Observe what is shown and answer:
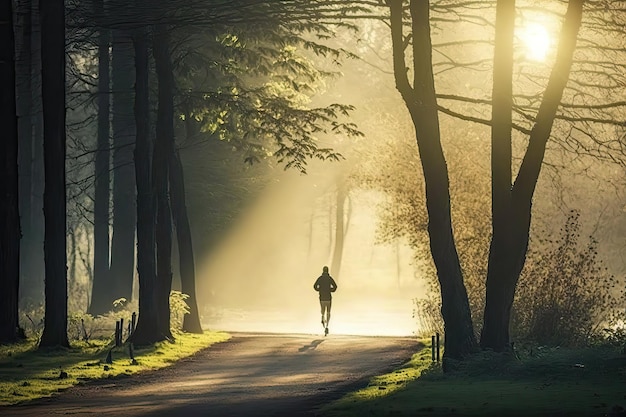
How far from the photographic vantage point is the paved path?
18.6 meters

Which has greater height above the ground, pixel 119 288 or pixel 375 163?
pixel 375 163

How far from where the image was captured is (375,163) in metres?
37.7

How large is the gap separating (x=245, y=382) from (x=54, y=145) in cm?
917

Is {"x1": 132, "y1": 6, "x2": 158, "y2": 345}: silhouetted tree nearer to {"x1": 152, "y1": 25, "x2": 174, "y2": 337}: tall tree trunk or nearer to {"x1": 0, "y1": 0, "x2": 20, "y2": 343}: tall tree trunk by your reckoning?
{"x1": 152, "y1": 25, "x2": 174, "y2": 337}: tall tree trunk

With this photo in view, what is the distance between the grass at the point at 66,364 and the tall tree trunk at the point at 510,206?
725cm

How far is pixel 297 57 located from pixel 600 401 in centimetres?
2255

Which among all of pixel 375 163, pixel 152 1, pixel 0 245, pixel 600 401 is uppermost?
pixel 152 1

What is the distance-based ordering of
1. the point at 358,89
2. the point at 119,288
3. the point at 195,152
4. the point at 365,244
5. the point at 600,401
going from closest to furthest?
the point at 600,401 → the point at 119,288 → the point at 195,152 → the point at 358,89 → the point at 365,244

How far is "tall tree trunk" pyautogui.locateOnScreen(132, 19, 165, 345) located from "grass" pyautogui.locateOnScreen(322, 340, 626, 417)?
935 cm

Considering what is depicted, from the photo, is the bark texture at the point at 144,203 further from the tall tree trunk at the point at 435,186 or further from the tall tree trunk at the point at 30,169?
the tall tree trunk at the point at 435,186

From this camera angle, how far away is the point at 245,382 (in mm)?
23609

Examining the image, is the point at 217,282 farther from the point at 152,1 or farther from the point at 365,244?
the point at 365,244

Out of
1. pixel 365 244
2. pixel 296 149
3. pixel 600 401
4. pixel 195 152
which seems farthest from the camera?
pixel 365 244

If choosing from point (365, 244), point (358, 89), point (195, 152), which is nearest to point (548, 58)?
point (195, 152)
